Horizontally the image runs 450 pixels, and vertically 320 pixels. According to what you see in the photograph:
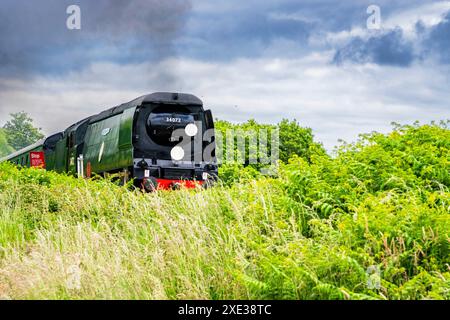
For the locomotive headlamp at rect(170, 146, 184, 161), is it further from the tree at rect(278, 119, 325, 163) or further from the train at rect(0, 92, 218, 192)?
the tree at rect(278, 119, 325, 163)

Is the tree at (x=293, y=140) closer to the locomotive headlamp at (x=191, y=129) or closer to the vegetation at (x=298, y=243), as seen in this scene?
the locomotive headlamp at (x=191, y=129)

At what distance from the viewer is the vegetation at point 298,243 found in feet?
23.5

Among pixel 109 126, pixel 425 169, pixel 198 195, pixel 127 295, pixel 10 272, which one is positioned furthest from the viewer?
pixel 109 126

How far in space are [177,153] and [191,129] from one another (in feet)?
3.21

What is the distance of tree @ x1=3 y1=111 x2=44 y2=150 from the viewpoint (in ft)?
385

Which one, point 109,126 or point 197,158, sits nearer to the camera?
point 197,158

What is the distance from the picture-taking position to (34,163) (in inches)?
1292

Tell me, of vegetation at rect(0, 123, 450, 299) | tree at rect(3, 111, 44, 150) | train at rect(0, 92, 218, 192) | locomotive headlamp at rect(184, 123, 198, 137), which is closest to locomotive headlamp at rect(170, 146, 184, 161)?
train at rect(0, 92, 218, 192)

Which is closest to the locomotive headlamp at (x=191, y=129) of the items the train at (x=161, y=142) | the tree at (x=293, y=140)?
the train at (x=161, y=142)

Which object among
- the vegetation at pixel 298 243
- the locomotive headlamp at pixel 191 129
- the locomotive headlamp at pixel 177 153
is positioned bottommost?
the vegetation at pixel 298 243

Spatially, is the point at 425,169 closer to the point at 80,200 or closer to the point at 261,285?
the point at 261,285

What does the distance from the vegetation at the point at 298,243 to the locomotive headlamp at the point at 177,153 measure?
11566 millimetres

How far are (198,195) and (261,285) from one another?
15.9 ft
